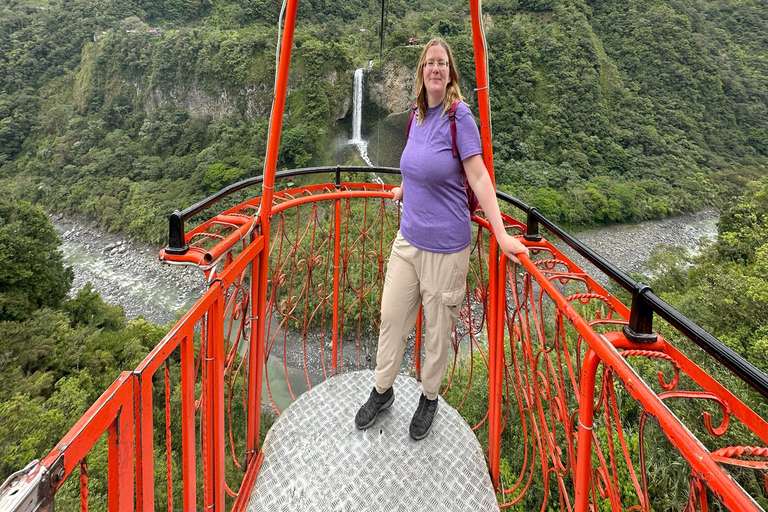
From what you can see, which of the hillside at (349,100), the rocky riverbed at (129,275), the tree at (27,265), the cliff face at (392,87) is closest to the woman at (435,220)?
the tree at (27,265)

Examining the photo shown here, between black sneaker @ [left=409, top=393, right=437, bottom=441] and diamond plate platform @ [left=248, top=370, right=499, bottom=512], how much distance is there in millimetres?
53

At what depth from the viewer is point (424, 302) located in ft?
5.10

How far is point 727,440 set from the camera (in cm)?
441

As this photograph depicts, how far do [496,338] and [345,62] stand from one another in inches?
958

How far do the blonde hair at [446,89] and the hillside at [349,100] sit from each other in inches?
784

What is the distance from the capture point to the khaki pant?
58.2 inches

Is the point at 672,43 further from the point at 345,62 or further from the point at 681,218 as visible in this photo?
the point at 345,62

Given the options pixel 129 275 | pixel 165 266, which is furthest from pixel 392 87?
pixel 129 275

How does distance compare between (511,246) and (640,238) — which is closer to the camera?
(511,246)

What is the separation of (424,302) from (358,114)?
23669 mm

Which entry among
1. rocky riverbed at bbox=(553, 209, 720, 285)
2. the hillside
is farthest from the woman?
the hillside

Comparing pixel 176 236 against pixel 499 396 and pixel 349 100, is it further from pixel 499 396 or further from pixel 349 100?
pixel 349 100

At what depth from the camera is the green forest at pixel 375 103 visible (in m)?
21.2

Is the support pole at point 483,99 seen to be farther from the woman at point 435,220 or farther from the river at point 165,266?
the river at point 165,266
